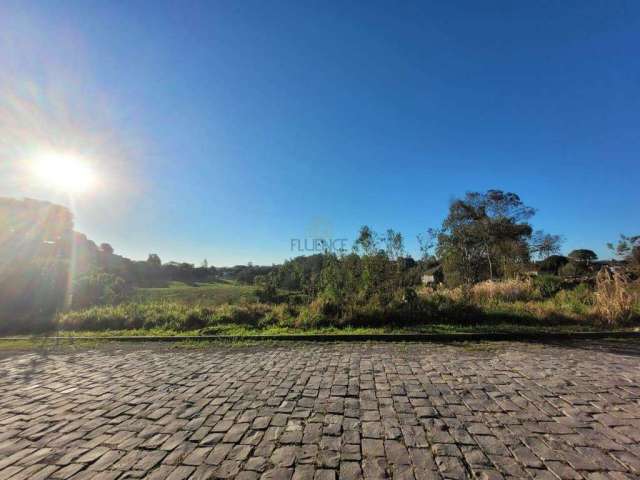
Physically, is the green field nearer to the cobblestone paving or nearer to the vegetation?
the vegetation

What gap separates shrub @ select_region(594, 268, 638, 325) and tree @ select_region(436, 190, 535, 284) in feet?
28.8

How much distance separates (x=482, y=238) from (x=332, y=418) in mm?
22011

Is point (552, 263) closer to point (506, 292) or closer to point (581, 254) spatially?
point (581, 254)

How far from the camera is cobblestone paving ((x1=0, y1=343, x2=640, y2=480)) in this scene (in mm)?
2445

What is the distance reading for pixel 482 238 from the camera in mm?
21953

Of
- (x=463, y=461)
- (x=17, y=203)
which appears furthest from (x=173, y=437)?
(x=17, y=203)

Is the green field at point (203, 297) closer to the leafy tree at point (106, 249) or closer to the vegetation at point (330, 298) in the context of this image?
the vegetation at point (330, 298)

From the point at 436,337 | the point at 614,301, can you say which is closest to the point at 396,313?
the point at 436,337

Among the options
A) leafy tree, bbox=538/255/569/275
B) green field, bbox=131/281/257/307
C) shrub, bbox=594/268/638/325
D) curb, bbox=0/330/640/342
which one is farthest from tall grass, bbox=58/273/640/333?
leafy tree, bbox=538/255/569/275

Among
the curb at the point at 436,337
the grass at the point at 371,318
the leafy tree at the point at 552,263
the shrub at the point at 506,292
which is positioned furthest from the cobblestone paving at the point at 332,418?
the leafy tree at the point at 552,263

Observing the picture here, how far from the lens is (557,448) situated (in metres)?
2.58

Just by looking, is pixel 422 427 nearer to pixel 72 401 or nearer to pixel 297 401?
pixel 297 401

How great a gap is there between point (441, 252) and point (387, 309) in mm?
10654

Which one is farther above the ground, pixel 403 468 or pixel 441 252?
pixel 441 252
